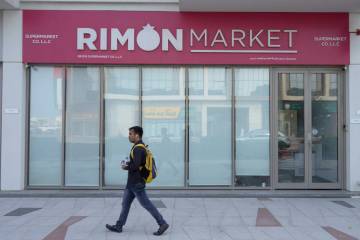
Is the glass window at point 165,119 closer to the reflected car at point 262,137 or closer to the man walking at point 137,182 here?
the reflected car at point 262,137

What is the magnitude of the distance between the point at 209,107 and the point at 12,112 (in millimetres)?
4605


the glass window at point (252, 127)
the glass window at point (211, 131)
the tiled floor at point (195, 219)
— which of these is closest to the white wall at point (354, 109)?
the tiled floor at point (195, 219)

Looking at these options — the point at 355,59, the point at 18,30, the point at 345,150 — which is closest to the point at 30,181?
the point at 18,30

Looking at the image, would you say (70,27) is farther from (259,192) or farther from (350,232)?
(350,232)

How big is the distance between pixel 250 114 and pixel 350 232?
4.07 m

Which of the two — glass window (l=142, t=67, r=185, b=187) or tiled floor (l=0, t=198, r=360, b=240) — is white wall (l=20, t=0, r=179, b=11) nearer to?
glass window (l=142, t=67, r=185, b=187)

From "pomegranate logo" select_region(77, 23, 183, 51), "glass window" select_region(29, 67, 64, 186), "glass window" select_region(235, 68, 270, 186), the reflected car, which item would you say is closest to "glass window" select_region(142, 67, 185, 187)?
"pomegranate logo" select_region(77, 23, 183, 51)

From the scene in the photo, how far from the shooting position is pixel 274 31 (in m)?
10.8

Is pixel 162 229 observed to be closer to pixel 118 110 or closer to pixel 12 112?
pixel 118 110

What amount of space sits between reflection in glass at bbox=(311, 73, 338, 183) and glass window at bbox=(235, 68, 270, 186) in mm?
1126

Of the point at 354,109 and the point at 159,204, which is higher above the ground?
the point at 354,109

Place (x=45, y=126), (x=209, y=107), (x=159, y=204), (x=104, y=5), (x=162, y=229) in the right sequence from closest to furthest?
(x=162, y=229) < (x=159, y=204) < (x=104, y=5) < (x=45, y=126) < (x=209, y=107)

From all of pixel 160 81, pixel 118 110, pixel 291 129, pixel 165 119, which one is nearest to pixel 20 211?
pixel 118 110

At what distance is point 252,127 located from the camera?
36.3ft
